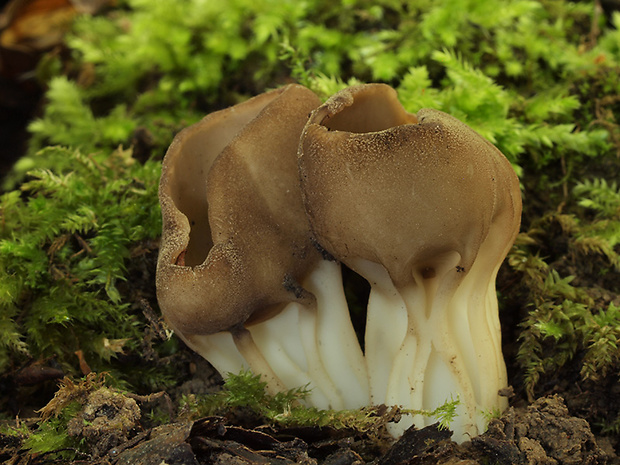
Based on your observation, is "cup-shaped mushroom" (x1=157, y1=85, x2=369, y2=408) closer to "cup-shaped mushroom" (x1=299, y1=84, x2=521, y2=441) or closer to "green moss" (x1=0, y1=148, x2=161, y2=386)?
"cup-shaped mushroom" (x1=299, y1=84, x2=521, y2=441)

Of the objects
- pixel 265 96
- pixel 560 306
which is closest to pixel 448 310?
pixel 560 306

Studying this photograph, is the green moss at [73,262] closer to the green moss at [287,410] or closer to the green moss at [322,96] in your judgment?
the green moss at [322,96]

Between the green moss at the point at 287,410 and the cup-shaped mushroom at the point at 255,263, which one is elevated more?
the cup-shaped mushroom at the point at 255,263

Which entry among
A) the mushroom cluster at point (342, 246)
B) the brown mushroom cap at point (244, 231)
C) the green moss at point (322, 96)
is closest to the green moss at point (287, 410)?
the mushroom cluster at point (342, 246)

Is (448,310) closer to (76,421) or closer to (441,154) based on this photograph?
(441,154)

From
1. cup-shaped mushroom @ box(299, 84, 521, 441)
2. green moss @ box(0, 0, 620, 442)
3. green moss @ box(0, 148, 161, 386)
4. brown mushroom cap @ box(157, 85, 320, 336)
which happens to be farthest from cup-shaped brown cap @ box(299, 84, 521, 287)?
green moss @ box(0, 148, 161, 386)

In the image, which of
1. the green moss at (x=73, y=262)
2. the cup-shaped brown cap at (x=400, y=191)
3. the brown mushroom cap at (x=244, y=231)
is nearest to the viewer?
the cup-shaped brown cap at (x=400, y=191)
